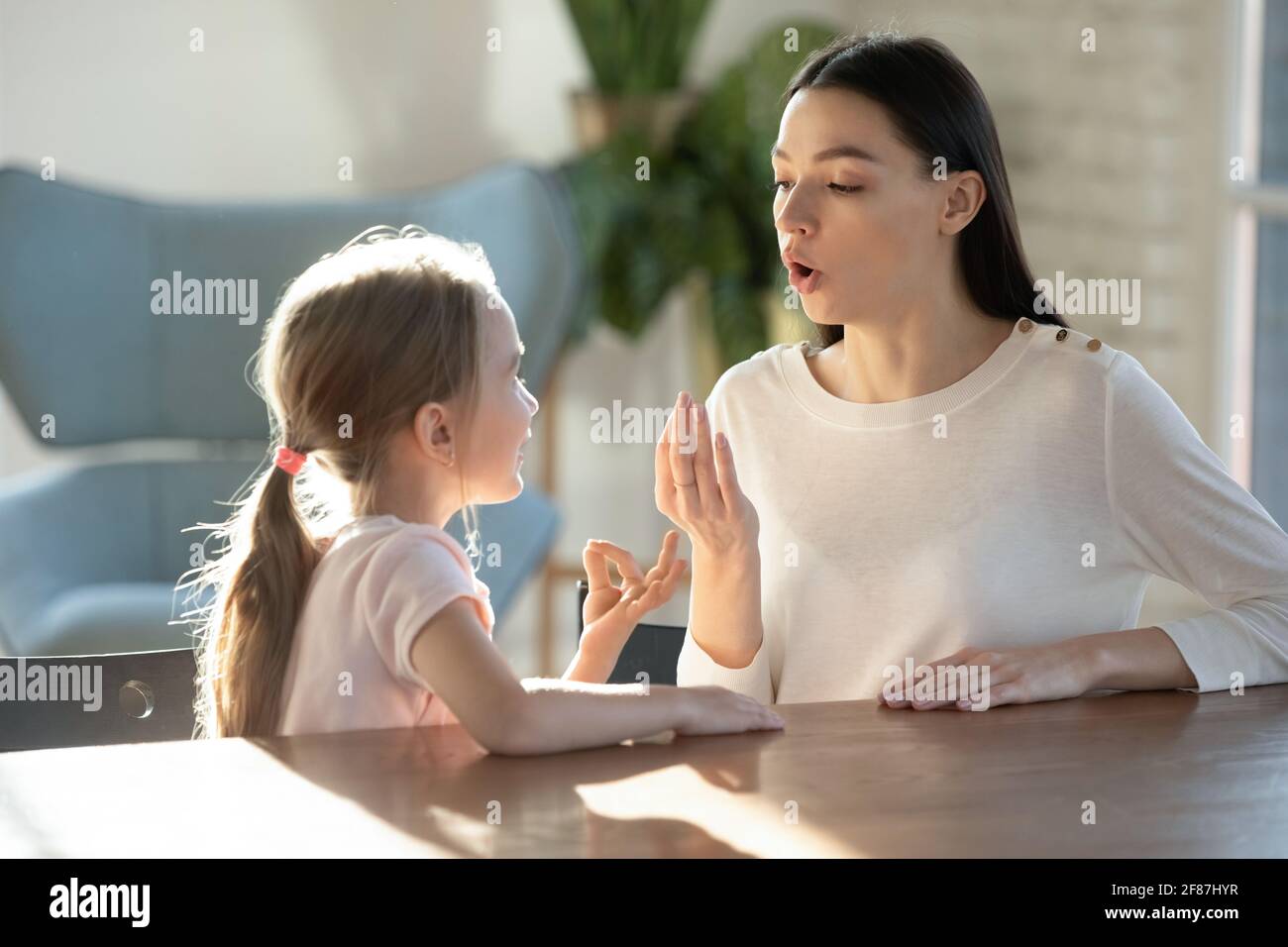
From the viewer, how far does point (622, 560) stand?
4.51 ft

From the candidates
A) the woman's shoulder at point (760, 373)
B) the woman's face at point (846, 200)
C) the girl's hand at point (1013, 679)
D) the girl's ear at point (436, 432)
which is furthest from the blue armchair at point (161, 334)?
the girl's hand at point (1013, 679)

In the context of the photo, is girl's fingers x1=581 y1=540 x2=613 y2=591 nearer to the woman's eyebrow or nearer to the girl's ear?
the girl's ear

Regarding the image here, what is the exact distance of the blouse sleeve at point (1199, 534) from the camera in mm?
1283

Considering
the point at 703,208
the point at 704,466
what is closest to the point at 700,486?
the point at 704,466

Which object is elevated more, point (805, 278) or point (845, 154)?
point (845, 154)

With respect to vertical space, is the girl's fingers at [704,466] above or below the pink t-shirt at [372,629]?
above

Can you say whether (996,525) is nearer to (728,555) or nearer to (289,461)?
(728,555)

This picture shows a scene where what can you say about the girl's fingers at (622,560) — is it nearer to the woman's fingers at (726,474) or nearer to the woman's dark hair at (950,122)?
the woman's fingers at (726,474)

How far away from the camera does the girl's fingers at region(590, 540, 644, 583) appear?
1352 millimetres

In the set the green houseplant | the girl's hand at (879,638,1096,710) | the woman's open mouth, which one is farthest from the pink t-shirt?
the green houseplant

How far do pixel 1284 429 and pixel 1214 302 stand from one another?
323mm

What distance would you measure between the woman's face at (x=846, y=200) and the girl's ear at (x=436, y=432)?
396 millimetres

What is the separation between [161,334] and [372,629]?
2385 millimetres
